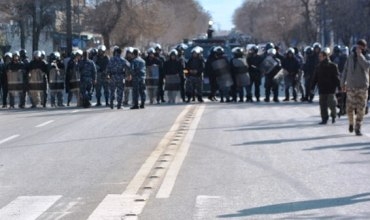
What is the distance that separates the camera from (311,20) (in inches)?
2872

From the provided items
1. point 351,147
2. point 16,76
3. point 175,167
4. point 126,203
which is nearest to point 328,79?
point 351,147

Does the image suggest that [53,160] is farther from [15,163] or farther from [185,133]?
[185,133]

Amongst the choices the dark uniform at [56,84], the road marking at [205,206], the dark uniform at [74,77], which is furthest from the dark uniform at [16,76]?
the road marking at [205,206]

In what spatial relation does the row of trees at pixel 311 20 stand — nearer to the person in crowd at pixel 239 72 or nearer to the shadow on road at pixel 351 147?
the person in crowd at pixel 239 72

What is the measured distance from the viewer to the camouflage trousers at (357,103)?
62.7 feet

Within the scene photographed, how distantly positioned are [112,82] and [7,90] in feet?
15.1

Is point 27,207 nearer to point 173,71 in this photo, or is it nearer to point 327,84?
point 327,84

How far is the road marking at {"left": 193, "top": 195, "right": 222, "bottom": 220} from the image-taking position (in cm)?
1032

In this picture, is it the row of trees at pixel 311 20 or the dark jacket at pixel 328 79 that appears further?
the row of trees at pixel 311 20

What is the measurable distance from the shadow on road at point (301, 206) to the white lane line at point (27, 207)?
82.6 inches

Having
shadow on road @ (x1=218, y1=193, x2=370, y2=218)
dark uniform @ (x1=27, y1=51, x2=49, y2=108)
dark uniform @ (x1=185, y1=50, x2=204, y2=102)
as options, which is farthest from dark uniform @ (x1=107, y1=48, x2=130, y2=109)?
shadow on road @ (x1=218, y1=193, x2=370, y2=218)

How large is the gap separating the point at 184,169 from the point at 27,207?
3615mm

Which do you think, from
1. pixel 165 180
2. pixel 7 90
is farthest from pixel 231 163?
pixel 7 90

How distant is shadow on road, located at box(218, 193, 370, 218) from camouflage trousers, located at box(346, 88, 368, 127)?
302 inches
